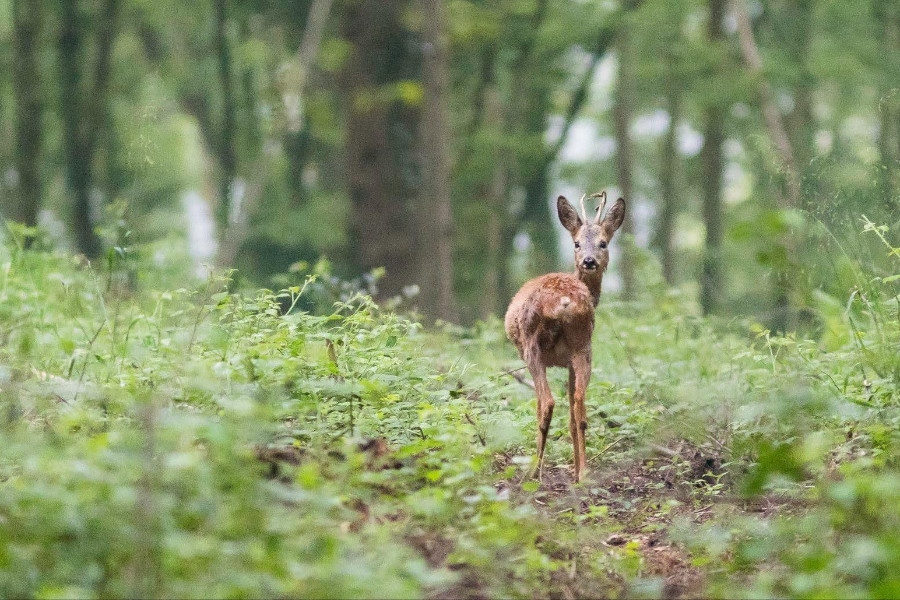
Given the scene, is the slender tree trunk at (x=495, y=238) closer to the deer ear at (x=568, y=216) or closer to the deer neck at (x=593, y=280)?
the deer ear at (x=568, y=216)

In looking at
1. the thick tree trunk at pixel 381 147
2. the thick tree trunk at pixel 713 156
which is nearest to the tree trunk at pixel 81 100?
the thick tree trunk at pixel 381 147

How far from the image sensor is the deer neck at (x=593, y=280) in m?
7.18

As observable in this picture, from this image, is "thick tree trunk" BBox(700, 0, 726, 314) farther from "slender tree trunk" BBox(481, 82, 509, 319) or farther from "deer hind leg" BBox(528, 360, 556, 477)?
"deer hind leg" BBox(528, 360, 556, 477)

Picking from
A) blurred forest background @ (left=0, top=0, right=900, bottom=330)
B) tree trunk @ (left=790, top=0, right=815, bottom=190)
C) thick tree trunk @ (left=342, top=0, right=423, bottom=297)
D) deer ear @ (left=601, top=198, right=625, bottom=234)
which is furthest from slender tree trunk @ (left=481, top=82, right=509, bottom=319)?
deer ear @ (left=601, top=198, right=625, bottom=234)

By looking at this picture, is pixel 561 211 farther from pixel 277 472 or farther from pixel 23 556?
pixel 23 556

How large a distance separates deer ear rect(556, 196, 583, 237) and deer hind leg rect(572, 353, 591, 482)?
1493mm

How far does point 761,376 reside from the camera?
22.9 feet

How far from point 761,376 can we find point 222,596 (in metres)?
4.69

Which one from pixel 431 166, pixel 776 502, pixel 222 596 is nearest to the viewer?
pixel 222 596

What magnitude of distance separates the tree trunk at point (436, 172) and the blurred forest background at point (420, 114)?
27 millimetres

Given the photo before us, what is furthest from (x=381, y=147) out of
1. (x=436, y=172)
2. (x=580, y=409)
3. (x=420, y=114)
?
(x=580, y=409)

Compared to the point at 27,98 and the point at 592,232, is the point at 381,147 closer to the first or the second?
the point at 27,98

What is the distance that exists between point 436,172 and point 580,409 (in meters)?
7.35

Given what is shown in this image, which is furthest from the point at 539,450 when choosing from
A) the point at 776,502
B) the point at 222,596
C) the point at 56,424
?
the point at 222,596
